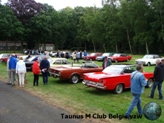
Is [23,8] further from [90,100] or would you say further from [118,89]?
[90,100]

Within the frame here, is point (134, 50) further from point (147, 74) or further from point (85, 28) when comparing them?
point (147, 74)

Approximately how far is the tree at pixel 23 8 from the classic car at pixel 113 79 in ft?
180

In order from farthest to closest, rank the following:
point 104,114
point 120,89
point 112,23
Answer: point 112,23 < point 120,89 < point 104,114

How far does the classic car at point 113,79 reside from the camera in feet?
33.2

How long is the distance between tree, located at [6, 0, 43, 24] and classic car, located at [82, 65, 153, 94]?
54.9m

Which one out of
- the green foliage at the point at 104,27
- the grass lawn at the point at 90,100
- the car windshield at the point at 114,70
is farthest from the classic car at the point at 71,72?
the green foliage at the point at 104,27

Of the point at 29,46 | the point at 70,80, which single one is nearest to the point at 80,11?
the point at 29,46

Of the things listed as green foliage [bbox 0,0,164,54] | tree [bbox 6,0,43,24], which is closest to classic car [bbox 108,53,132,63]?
green foliage [bbox 0,0,164,54]

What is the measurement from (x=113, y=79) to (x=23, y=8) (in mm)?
57743

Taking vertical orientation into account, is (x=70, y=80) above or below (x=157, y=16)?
below

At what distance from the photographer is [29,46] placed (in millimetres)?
67812

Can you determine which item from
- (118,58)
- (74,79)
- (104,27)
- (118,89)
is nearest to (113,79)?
(118,89)

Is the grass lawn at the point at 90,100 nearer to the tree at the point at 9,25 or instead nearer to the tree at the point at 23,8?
the tree at the point at 9,25

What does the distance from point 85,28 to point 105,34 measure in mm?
10805
